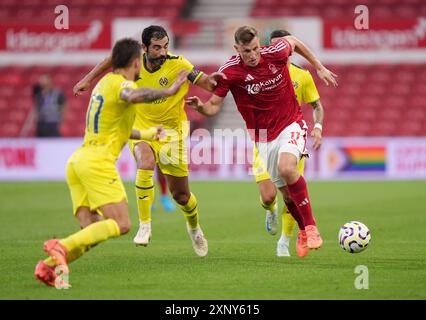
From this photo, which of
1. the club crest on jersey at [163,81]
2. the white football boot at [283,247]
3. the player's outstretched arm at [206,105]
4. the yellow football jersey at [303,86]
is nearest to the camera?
the player's outstretched arm at [206,105]

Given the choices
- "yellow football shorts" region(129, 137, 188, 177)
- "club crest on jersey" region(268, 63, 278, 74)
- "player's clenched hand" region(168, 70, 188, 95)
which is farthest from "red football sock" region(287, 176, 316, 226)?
"player's clenched hand" region(168, 70, 188, 95)

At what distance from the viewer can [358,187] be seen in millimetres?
19547

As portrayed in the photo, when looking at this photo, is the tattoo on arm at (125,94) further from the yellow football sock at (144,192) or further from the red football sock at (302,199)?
the yellow football sock at (144,192)

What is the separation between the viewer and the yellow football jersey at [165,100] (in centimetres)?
945

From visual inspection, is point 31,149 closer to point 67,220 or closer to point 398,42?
point 67,220

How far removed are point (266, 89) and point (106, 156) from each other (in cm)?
226

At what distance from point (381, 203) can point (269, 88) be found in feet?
24.3

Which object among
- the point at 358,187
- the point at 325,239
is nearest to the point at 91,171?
the point at 325,239

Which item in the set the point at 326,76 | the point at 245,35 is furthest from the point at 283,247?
the point at 245,35

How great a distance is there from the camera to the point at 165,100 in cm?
950

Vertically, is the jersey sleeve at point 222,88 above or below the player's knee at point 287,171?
A: above

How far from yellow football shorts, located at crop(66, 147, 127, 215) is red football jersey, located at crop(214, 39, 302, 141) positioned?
6.59 feet

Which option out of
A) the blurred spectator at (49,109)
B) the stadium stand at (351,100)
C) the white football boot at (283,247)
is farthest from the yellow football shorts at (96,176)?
the stadium stand at (351,100)

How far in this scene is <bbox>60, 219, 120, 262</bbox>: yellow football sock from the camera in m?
6.95
